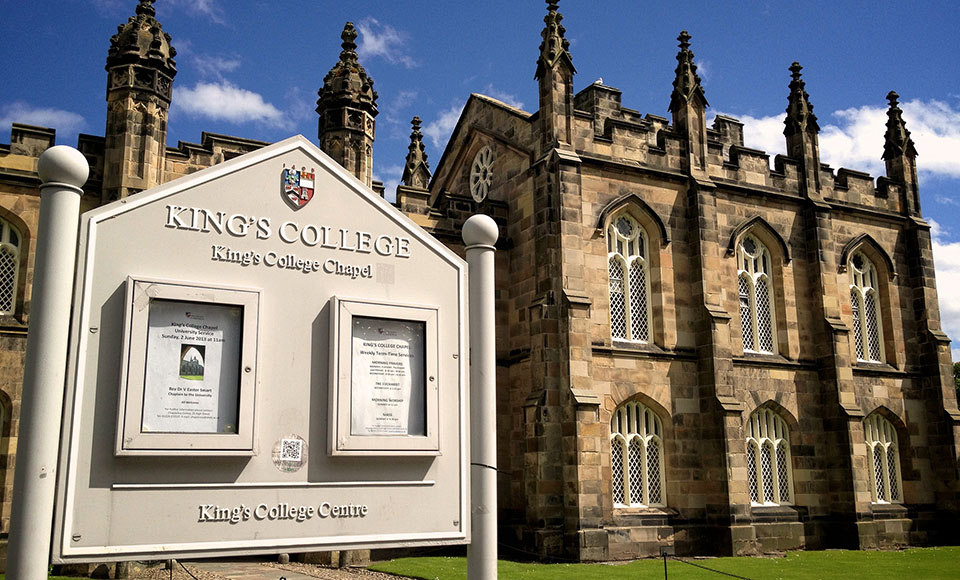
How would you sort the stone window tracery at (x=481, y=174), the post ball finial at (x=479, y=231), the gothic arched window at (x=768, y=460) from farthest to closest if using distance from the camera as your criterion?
the stone window tracery at (x=481, y=174) < the gothic arched window at (x=768, y=460) < the post ball finial at (x=479, y=231)

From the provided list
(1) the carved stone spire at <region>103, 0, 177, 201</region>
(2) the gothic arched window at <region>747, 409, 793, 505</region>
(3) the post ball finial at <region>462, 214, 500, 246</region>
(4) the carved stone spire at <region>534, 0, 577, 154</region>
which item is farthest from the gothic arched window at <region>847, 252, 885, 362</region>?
(3) the post ball finial at <region>462, 214, 500, 246</region>

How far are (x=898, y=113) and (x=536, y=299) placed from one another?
14468mm

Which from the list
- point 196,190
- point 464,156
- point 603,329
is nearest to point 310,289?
point 196,190

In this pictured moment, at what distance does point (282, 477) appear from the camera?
4156mm

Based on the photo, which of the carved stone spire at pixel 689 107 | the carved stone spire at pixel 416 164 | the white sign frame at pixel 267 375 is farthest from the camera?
the carved stone spire at pixel 416 164

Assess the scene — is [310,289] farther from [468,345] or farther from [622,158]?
[622,158]

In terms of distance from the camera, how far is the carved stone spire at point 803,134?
2308 cm

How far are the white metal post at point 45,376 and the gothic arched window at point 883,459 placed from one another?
23.0 m

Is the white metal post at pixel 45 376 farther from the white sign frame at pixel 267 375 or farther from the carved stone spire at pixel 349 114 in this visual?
the carved stone spire at pixel 349 114

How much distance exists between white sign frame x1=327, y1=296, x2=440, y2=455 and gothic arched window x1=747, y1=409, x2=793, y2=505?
17.6m

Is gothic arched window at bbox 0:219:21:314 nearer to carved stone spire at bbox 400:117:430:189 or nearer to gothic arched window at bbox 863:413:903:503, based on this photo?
carved stone spire at bbox 400:117:430:189

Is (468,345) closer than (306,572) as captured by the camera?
Yes

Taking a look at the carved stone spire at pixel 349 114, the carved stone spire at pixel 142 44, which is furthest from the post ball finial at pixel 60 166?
the carved stone spire at pixel 349 114

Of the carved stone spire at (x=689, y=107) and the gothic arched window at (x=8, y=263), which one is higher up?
the carved stone spire at (x=689, y=107)
